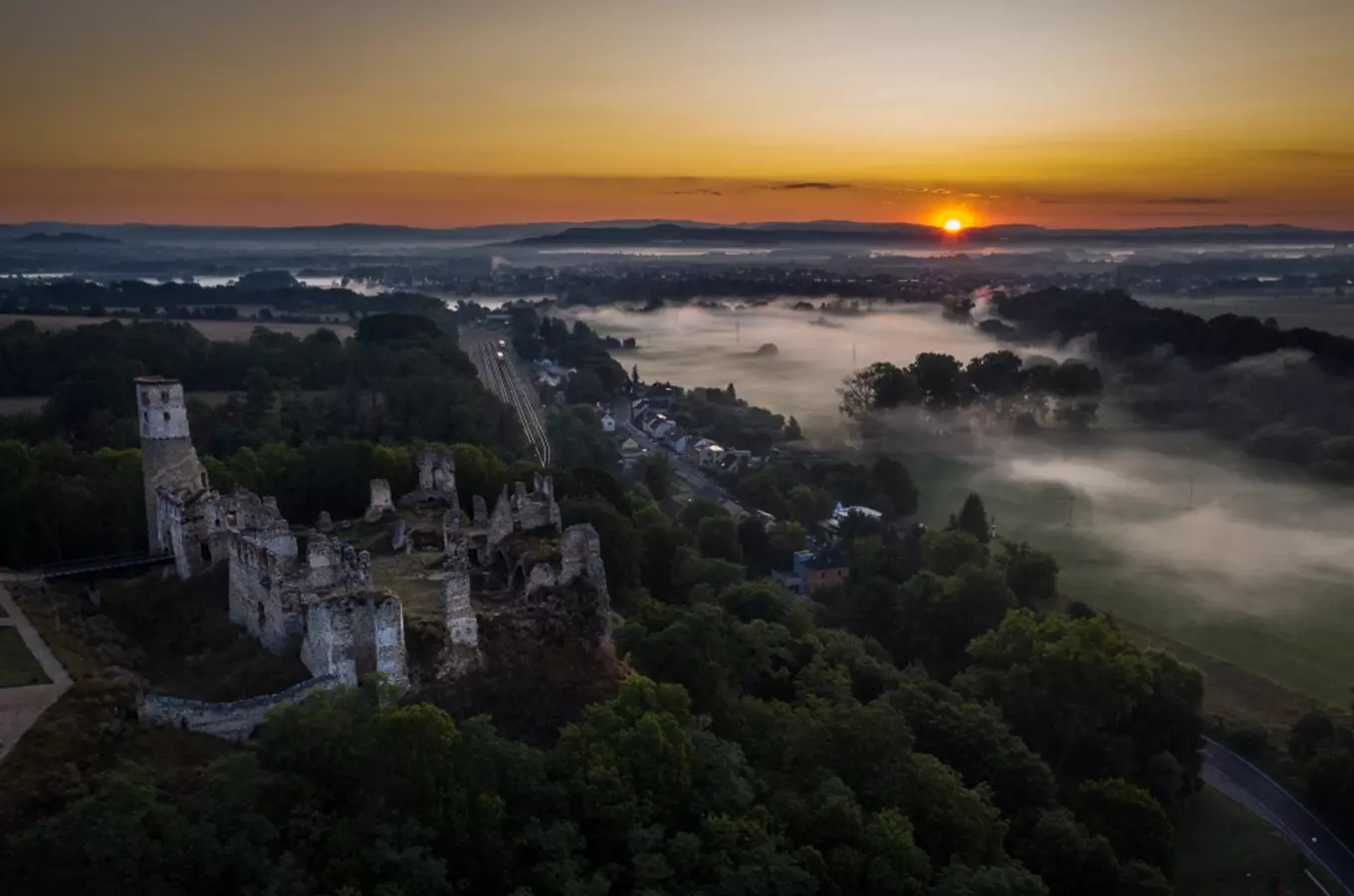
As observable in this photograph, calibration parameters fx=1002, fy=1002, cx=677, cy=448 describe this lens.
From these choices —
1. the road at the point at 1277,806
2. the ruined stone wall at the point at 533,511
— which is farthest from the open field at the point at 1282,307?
the ruined stone wall at the point at 533,511

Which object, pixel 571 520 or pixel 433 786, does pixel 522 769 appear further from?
pixel 571 520

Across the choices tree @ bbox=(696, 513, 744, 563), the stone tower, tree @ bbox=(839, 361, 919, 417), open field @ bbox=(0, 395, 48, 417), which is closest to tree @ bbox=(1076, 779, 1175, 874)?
tree @ bbox=(696, 513, 744, 563)

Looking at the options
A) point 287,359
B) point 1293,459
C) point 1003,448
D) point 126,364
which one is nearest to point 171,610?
point 126,364

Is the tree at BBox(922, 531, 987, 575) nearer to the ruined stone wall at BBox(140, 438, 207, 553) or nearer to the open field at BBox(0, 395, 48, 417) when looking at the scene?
the ruined stone wall at BBox(140, 438, 207, 553)

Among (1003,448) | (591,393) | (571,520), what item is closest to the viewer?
(571,520)

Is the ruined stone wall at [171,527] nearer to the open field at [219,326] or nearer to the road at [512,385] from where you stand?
the road at [512,385]

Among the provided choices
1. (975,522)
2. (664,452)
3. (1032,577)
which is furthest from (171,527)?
(664,452)
